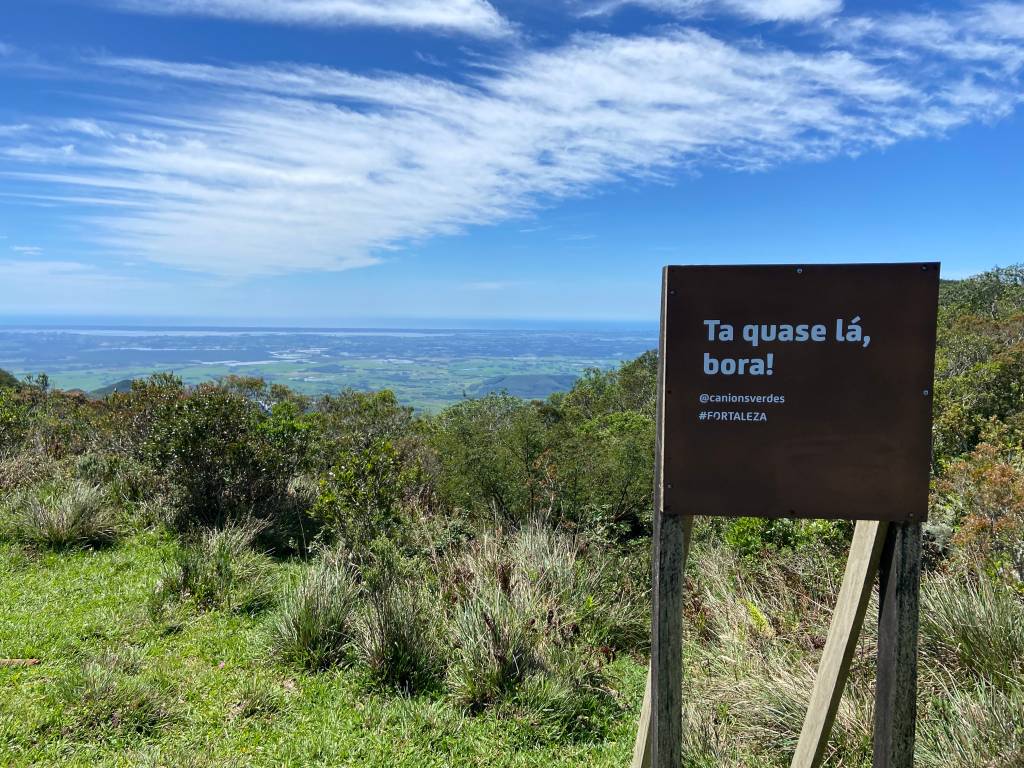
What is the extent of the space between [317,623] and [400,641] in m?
0.66

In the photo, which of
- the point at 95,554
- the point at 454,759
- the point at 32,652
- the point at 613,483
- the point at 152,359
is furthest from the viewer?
the point at 152,359

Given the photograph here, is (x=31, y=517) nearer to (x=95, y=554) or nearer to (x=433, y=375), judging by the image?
(x=95, y=554)

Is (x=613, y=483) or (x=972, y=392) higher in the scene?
(x=972, y=392)

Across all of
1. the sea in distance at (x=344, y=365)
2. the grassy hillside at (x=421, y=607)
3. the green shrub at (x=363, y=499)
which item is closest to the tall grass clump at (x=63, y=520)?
the grassy hillside at (x=421, y=607)

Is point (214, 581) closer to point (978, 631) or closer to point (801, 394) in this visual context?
point (801, 394)

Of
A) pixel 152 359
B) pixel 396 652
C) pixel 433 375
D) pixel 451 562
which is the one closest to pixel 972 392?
pixel 451 562

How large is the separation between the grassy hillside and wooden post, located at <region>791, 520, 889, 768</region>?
36.5 inches

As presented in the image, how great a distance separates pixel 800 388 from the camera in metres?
1.97

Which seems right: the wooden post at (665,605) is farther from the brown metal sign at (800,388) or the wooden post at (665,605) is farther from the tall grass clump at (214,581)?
the tall grass clump at (214,581)

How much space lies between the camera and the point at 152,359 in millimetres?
152875

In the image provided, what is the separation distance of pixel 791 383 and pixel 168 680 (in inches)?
153

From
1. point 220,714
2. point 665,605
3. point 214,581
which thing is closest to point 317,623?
point 220,714

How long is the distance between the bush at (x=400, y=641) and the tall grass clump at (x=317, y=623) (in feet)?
0.55

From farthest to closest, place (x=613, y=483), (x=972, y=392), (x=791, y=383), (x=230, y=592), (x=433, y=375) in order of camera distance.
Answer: (x=433, y=375), (x=972, y=392), (x=613, y=483), (x=230, y=592), (x=791, y=383)
